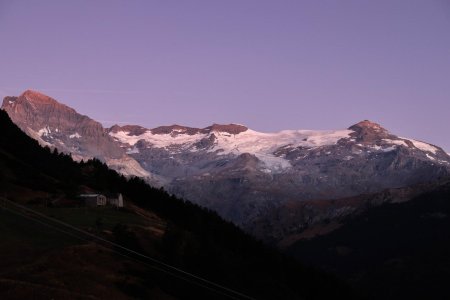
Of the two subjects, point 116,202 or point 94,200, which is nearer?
point 94,200

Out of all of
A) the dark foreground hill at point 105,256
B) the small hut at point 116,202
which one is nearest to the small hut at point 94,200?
the dark foreground hill at point 105,256

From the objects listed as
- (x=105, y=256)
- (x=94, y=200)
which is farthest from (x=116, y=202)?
(x=105, y=256)

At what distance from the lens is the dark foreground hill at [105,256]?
49031 millimetres

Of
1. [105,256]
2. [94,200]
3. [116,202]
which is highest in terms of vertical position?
[94,200]

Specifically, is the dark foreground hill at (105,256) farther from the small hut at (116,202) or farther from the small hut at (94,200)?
the small hut at (116,202)

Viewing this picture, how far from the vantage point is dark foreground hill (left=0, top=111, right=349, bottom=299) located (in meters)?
49.0

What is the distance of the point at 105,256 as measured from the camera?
57031mm

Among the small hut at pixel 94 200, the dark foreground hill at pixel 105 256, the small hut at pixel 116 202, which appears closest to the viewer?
the dark foreground hill at pixel 105 256

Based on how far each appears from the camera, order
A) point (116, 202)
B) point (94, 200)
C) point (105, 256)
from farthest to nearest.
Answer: point (116, 202)
point (94, 200)
point (105, 256)

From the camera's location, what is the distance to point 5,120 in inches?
5994

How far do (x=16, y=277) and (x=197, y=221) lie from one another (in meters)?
80.1

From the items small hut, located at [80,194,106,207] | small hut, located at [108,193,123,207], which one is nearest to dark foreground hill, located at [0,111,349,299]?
small hut, located at [80,194,106,207]

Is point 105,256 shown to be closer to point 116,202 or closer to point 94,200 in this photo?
point 94,200

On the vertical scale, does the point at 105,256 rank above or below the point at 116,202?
below
